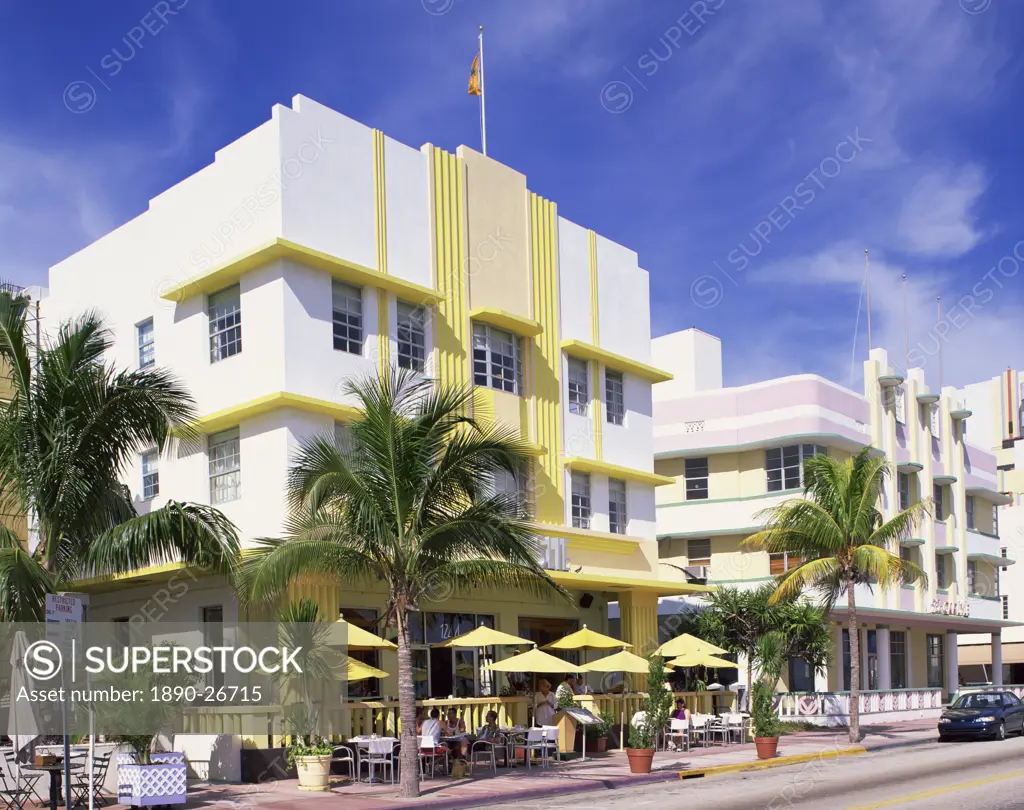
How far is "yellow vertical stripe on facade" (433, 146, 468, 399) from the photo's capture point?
2750 cm

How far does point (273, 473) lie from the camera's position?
942 inches

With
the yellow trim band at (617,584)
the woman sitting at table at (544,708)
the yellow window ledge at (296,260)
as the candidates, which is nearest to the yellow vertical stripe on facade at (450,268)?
the yellow window ledge at (296,260)

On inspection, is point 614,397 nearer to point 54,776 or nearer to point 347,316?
point 347,316

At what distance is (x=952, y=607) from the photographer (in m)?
47.1

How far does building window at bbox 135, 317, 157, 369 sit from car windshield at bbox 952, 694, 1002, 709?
2291cm

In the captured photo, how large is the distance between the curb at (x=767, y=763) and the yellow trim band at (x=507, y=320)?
11235 millimetres

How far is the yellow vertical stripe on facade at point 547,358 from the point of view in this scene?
97.0 feet

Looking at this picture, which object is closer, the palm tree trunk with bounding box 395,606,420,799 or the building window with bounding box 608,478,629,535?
the palm tree trunk with bounding box 395,606,420,799

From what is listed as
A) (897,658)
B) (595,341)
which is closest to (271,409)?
(595,341)

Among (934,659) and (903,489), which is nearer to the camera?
(903,489)

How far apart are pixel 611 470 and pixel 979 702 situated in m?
11.7

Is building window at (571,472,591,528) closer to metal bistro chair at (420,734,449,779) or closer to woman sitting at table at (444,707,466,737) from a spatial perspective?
woman sitting at table at (444,707,466,737)

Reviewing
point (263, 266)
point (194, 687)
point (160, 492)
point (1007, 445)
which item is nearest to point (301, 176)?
point (263, 266)

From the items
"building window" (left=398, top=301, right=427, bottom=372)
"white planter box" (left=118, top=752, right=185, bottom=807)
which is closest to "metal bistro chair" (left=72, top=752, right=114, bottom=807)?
"white planter box" (left=118, top=752, right=185, bottom=807)
